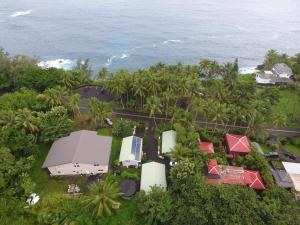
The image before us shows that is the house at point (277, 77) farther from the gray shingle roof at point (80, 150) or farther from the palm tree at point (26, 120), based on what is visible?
the palm tree at point (26, 120)

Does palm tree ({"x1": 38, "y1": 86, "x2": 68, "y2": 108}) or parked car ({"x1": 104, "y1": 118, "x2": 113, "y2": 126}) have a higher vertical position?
palm tree ({"x1": 38, "y1": 86, "x2": 68, "y2": 108})

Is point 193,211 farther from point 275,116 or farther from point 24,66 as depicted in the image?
point 24,66

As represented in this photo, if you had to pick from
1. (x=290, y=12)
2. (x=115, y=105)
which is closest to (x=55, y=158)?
(x=115, y=105)

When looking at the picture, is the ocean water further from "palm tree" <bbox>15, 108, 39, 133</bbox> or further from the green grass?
the green grass

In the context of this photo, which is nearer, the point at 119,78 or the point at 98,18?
the point at 119,78

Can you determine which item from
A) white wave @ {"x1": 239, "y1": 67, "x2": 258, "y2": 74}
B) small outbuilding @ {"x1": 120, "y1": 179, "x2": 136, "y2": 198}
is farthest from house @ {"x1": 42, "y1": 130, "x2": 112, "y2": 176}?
white wave @ {"x1": 239, "y1": 67, "x2": 258, "y2": 74}

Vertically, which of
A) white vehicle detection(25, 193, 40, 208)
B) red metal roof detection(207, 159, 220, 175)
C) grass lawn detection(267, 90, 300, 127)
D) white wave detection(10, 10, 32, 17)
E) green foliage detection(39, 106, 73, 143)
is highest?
green foliage detection(39, 106, 73, 143)

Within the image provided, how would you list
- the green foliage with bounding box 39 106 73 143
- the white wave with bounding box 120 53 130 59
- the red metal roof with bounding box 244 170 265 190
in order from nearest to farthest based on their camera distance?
the red metal roof with bounding box 244 170 265 190 → the green foliage with bounding box 39 106 73 143 → the white wave with bounding box 120 53 130 59
